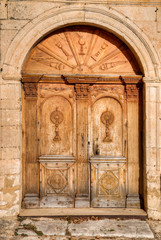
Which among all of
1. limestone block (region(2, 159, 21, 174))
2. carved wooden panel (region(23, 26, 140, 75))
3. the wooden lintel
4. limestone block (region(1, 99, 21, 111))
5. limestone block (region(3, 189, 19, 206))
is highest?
carved wooden panel (region(23, 26, 140, 75))

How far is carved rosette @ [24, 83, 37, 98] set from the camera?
16.2ft

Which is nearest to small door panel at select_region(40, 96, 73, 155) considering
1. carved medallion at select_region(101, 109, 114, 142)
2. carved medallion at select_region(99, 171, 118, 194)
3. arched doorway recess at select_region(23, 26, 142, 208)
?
arched doorway recess at select_region(23, 26, 142, 208)

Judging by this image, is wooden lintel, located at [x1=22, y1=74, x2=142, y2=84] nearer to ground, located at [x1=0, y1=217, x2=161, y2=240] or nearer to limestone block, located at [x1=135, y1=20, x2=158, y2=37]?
limestone block, located at [x1=135, y1=20, x2=158, y2=37]

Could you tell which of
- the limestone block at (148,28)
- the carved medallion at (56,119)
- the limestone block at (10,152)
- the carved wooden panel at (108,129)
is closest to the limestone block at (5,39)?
the carved medallion at (56,119)

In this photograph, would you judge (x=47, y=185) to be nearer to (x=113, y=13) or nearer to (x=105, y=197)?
(x=105, y=197)

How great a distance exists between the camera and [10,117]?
466cm

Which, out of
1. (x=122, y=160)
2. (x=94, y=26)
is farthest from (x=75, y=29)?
(x=122, y=160)

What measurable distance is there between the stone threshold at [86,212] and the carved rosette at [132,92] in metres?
2.39

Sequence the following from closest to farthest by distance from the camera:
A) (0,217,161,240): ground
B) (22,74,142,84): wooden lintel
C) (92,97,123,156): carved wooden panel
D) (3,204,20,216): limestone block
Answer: (0,217,161,240): ground < (3,204,20,216): limestone block < (22,74,142,84): wooden lintel < (92,97,123,156): carved wooden panel

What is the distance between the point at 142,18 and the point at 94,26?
996 millimetres

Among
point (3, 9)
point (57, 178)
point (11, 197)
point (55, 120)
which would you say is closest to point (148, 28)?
point (55, 120)

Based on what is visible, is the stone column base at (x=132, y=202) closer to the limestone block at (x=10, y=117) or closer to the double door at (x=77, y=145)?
the double door at (x=77, y=145)

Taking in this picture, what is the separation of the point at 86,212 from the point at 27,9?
4.32m

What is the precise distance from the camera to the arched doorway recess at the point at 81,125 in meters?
5.00
